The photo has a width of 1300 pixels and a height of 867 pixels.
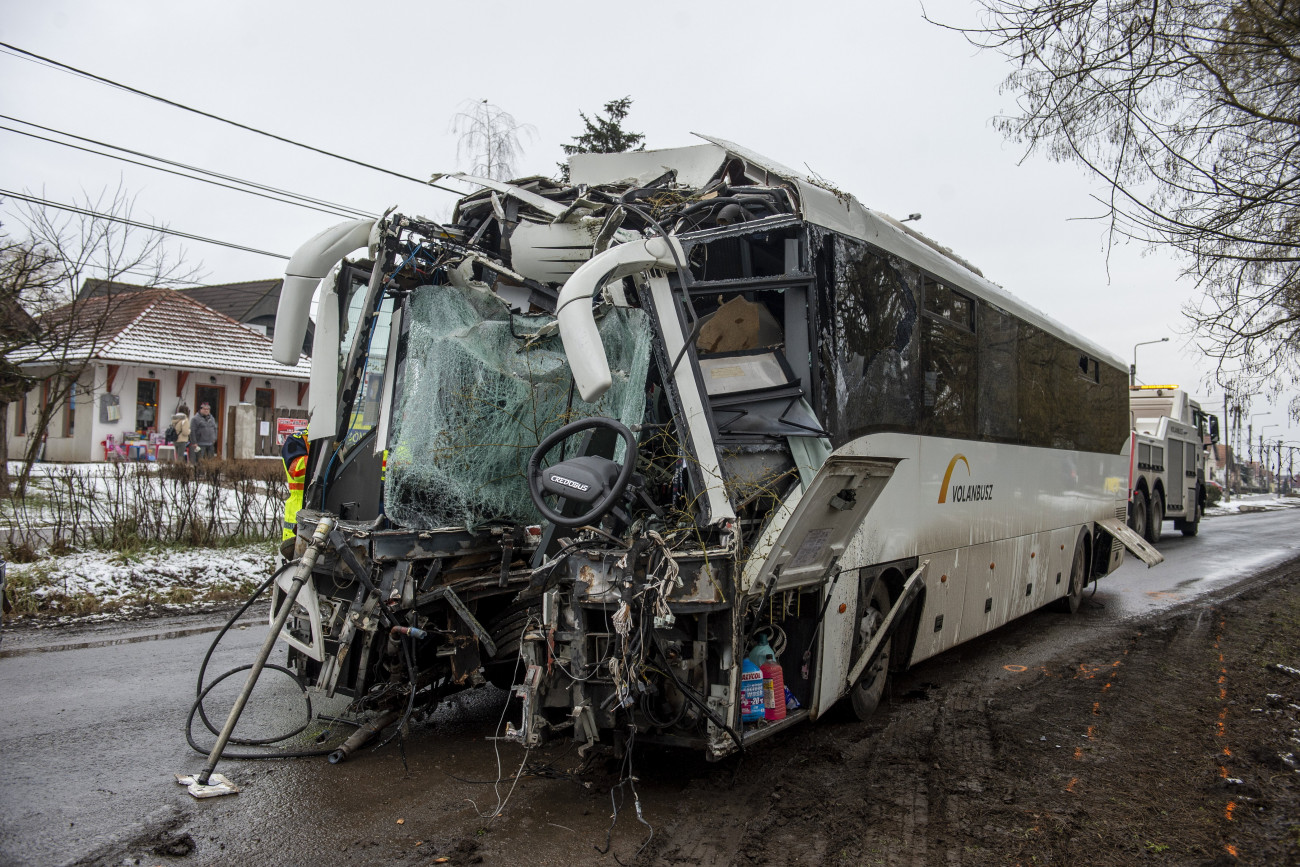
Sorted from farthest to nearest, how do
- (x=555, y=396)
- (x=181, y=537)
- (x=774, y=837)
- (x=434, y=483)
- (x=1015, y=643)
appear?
(x=181, y=537)
(x=1015, y=643)
(x=555, y=396)
(x=434, y=483)
(x=774, y=837)

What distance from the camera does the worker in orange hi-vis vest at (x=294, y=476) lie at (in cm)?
574

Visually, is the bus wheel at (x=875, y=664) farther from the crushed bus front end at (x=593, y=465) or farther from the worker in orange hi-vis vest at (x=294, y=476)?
the worker in orange hi-vis vest at (x=294, y=476)

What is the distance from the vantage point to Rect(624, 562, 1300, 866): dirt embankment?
13.5ft

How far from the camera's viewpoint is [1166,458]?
19.8 metres

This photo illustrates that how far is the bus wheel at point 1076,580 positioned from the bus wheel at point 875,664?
559 cm

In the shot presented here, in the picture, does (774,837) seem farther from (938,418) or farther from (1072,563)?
(1072,563)

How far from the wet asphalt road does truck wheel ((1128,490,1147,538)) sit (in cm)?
1542

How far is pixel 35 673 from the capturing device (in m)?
6.94

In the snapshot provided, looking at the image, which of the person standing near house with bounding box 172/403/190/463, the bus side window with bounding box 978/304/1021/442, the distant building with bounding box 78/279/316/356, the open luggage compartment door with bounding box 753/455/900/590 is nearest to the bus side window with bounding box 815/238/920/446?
the open luggage compartment door with bounding box 753/455/900/590

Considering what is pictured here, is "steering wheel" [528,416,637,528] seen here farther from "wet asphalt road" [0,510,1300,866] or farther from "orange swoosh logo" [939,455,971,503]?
"orange swoosh logo" [939,455,971,503]

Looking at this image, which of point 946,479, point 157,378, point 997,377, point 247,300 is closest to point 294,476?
point 946,479

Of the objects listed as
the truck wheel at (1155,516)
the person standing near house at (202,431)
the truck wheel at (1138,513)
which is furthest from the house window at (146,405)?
the truck wheel at (1155,516)

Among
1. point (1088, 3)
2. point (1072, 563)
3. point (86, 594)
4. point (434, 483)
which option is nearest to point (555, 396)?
point (434, 483)

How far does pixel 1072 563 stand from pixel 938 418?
5.50 metres
